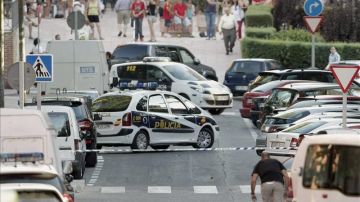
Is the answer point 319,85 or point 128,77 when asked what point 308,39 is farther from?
point 319,85

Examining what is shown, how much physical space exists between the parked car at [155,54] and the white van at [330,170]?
31755 mm

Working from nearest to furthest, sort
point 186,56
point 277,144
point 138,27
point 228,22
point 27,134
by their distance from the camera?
point 27,134, point 277,144, point 186,56, point 228,22, point 138,27

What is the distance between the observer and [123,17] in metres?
61.6

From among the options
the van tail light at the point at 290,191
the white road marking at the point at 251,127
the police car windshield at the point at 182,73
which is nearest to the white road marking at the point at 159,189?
the van tail light at the point at 290,191

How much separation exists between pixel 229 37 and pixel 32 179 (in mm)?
43315

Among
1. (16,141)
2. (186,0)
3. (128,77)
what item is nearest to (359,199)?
(16,141)

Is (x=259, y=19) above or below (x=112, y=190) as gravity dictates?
above

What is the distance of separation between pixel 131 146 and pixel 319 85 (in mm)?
6069

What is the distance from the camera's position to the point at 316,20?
4194 centimetres

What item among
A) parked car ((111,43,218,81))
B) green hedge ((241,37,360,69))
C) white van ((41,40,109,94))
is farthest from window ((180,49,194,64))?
white van ((41,40,109,94))

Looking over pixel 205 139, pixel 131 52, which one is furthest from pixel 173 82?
pixel 205 139

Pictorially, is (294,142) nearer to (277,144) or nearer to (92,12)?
(277,144)

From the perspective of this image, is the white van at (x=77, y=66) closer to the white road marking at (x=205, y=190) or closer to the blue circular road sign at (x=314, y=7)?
the blue circular road sign at (x=314, y=7)

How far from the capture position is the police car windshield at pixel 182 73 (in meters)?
45.0
